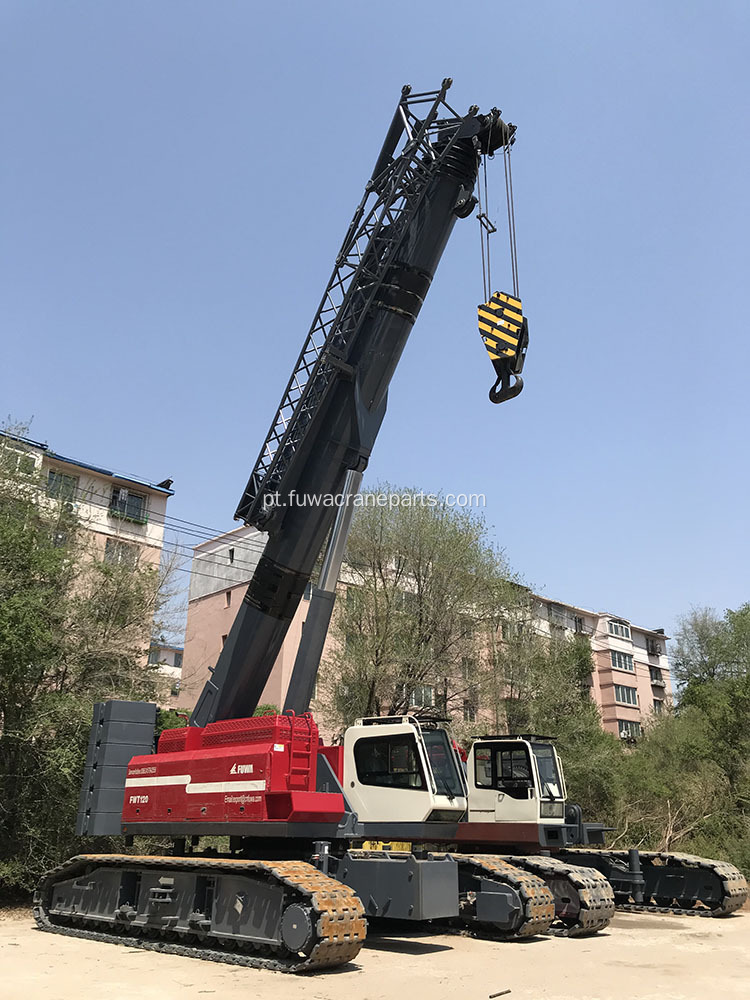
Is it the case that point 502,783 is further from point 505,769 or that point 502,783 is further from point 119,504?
point 119,504

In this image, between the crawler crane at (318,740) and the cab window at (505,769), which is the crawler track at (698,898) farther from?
the crawler crane at (318,740)

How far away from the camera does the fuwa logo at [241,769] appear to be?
962 cm

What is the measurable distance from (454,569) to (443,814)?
15516 mm

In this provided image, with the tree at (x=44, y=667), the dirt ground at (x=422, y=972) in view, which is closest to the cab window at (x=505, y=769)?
the dirt ground at (x=422, y=972)

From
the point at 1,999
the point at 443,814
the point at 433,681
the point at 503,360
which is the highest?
the point at 503,360

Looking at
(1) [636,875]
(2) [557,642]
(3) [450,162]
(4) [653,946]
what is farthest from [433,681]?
(3) [450,162]

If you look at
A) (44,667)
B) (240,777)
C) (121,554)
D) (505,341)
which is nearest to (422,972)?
(240,777)

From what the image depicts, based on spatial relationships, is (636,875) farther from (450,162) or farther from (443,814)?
(450,162)

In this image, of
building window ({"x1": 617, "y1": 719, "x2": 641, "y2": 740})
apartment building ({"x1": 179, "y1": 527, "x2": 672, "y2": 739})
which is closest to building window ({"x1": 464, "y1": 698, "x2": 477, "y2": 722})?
apartment building ({"x1": 179, "y1": 527, "x2": 672, "y2": 739})

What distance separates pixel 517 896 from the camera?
432 inches

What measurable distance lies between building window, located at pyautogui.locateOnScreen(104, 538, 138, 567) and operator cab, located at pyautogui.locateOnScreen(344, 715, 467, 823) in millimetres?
9790

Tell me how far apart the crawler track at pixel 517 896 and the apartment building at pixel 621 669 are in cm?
4174

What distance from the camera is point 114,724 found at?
11500 millimetres

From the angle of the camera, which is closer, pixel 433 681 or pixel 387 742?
pixel 387 742
